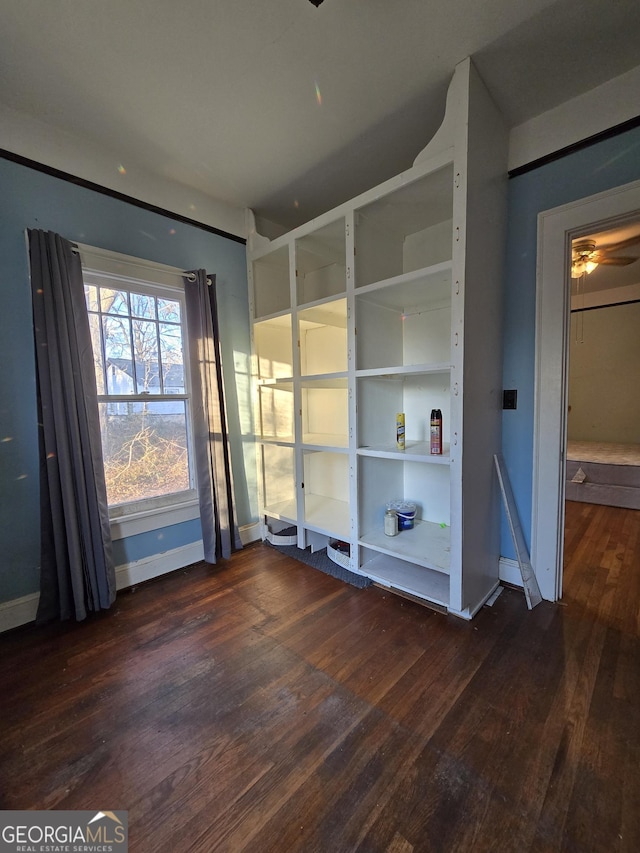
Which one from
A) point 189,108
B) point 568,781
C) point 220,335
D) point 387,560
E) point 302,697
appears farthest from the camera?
point 220,335

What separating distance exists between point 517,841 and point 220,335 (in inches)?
109

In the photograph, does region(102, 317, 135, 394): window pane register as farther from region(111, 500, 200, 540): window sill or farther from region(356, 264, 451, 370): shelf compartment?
region(356, 264, 451, 370): shelf compartment

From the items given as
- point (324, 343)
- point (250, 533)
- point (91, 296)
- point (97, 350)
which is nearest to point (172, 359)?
point (97, 350)

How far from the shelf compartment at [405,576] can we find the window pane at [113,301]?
2.21 m

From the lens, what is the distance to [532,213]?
6.28 ft

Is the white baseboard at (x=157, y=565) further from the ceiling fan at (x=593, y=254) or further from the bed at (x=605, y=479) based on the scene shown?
the ceiling fan at (x=593, y=254)

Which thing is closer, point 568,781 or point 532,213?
point 568,781

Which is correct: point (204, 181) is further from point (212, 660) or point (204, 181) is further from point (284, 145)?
point (212, 660)

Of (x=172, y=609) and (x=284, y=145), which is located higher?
(x=284, y=145)

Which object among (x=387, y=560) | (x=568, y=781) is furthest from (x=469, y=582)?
(x=568, y=781)

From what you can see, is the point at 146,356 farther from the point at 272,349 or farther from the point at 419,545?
the point at 419,545

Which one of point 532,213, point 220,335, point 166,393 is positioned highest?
point 532,213

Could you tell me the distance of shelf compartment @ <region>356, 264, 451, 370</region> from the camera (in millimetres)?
2068

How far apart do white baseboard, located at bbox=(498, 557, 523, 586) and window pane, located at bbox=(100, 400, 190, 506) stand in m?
2.20
